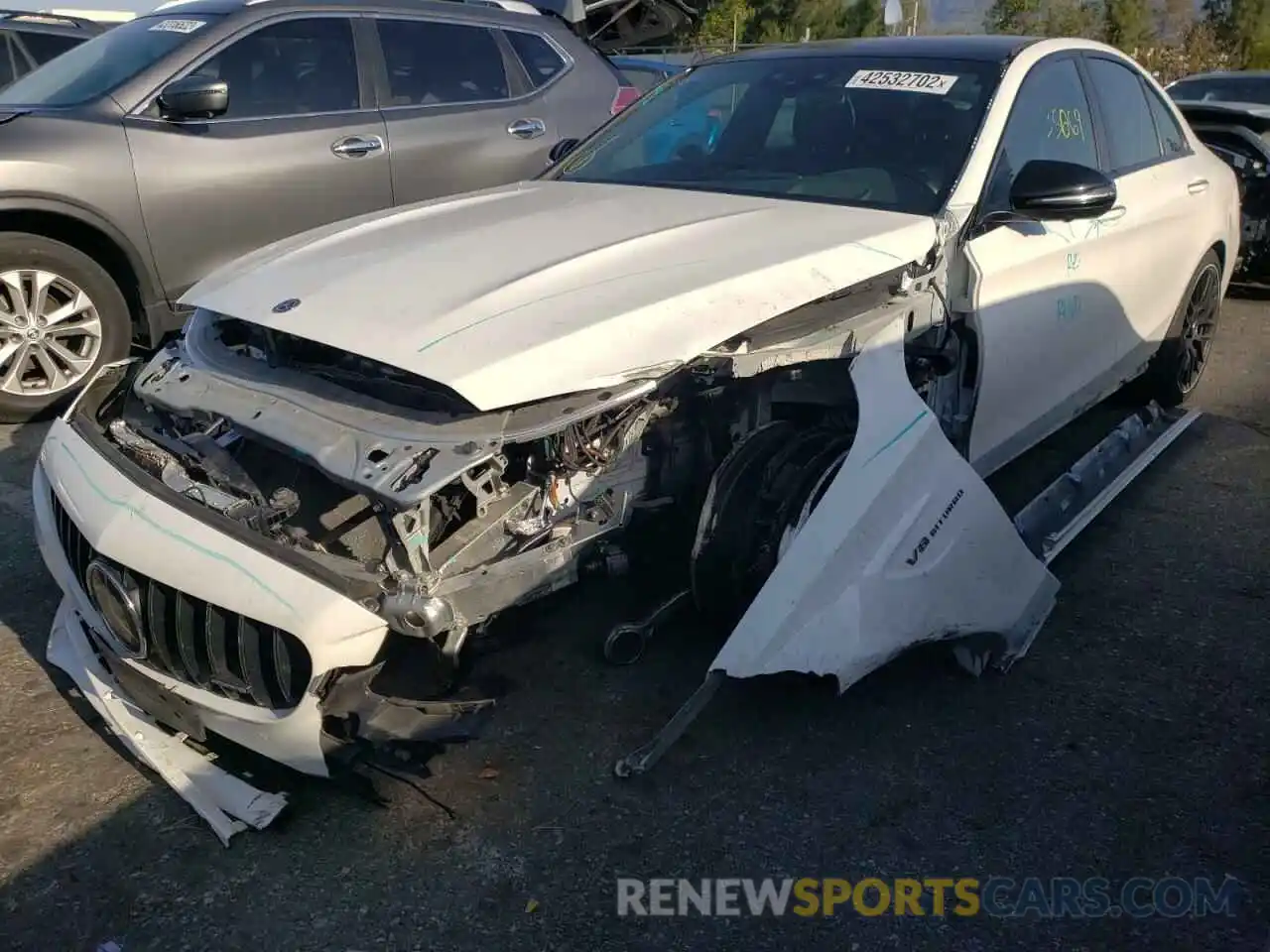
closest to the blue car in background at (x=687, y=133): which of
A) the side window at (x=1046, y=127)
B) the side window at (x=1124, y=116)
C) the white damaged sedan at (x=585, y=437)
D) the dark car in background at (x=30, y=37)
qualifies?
the white damaged sedan at (x=585, y=437)

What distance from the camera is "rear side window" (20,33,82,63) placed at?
27.5 ft

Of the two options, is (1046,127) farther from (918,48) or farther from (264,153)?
(264,153)

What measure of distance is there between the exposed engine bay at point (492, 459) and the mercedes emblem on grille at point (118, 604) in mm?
213

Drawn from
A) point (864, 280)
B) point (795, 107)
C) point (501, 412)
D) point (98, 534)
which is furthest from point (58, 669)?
point (795, 107)

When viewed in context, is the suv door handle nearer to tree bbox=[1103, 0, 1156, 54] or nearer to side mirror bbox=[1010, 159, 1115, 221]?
side mirror bbox=[1010, 159, 1115, 221]

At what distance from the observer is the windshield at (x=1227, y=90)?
8828 millimetres

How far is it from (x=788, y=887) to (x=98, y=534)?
166cm

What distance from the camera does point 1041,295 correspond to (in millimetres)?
3504

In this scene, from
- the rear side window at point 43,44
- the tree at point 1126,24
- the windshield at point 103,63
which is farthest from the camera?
the tree at point 1126,24

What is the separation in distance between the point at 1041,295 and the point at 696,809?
203 cm

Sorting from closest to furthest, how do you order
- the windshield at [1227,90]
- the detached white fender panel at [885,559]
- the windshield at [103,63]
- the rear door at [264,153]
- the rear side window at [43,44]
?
the detached white fender panel at [885,559]
the rear door at [264,153]
the windshield at [103,63]
the rear side window at [43,44]
the windshield at [1227,90]

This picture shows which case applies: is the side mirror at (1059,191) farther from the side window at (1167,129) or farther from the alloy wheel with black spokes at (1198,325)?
the alloy wheel with black spokes at (1198,325)

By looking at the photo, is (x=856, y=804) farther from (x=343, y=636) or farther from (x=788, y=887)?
(x=343, y=636)

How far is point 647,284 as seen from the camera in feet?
8.47
